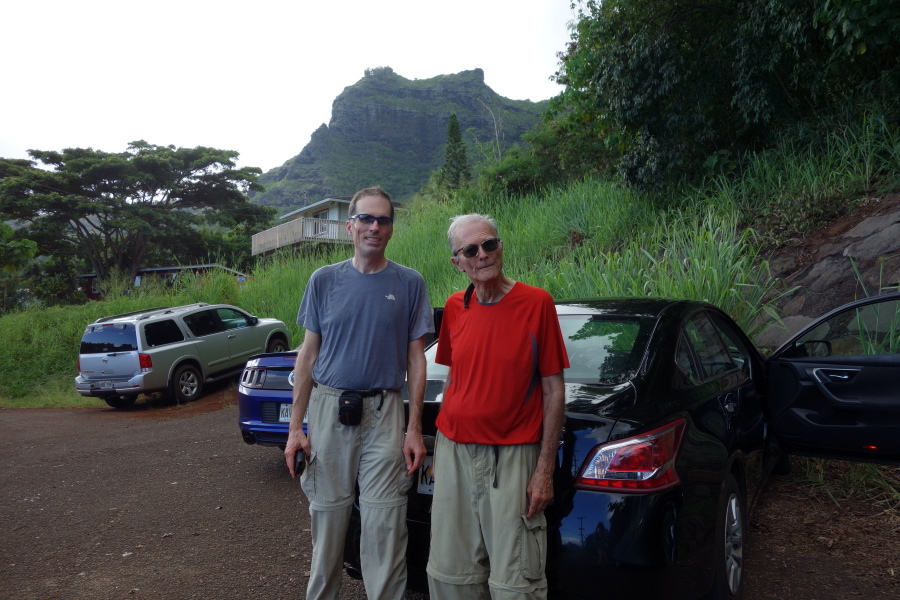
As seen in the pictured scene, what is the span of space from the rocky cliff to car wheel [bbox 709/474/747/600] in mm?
85800

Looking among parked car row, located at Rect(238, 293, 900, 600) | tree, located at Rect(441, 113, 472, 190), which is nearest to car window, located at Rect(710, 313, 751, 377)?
parked car row, located at Rect(238, 293, 900, 600)

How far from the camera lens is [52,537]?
15.1 feet

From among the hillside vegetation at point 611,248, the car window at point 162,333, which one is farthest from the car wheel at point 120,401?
the hillside vegetation at point 611,248

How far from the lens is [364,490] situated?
2660 mm

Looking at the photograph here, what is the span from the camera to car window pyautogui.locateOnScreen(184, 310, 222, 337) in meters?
11.8

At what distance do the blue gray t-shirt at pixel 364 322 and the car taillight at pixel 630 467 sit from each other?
2.89ft

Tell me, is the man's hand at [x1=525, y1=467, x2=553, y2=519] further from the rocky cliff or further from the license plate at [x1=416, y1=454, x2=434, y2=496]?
the rocky cliff

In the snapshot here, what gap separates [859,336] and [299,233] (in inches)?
905

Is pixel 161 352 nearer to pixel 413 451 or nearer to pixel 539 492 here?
pixel 413 451

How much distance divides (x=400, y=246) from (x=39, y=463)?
9.52 m

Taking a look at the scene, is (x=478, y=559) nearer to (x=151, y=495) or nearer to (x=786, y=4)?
(x=151, y=495)

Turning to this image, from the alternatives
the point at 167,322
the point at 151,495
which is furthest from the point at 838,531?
the point at 167,322

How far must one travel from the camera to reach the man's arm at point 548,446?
2.19m

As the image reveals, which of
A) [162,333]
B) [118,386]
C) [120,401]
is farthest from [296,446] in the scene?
[120,401]
